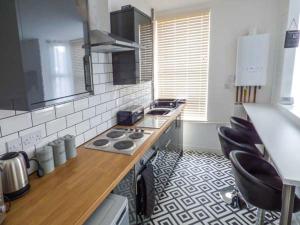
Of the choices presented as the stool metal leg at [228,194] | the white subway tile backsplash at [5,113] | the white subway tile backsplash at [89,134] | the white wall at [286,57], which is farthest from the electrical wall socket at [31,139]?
the white wall at [286,57]

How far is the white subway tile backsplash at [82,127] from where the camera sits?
1.62 m

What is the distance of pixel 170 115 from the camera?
97.3 inches

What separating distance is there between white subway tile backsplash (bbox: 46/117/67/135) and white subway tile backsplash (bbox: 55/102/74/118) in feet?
0.13

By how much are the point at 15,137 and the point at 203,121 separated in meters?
2.74

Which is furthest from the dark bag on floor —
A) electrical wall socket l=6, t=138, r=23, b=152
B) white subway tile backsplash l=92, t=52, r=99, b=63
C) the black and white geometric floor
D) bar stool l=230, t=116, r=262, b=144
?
bar stool l=230, t=116, r=262, b=144

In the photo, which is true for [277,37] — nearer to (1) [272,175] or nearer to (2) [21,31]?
(1) [272,175]

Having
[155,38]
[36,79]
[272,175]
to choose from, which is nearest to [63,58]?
[36,79]

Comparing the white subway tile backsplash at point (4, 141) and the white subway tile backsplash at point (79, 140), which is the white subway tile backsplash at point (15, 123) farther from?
the white subway tile backsplash at point (79, 140)

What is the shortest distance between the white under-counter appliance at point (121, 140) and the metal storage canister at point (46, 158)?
1.27 ft

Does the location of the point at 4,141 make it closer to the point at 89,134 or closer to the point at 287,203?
the point at 89,134

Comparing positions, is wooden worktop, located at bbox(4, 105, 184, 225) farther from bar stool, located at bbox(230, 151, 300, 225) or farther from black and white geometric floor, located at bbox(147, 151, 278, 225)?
black and white geometric floor, located at bbox(147, 151, 278, 225)

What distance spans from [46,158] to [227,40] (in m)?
2.82

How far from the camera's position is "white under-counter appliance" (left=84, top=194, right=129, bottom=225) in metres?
0.99

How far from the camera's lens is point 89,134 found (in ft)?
5.78
